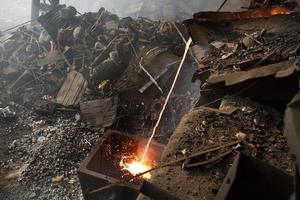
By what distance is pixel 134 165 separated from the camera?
555cm

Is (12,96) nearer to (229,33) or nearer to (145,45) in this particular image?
(145,45)

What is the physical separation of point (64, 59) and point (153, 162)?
19.3 feet

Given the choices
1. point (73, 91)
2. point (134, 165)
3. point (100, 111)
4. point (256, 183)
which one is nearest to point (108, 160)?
point (134, 165)

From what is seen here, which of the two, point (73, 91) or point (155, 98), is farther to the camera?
point (73, 91)

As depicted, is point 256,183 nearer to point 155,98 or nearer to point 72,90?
point 155,98

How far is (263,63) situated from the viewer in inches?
174

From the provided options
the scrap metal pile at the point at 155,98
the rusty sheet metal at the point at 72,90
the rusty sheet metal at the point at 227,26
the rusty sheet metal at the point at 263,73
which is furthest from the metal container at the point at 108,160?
the rusty sheet metal at the point at 72,90

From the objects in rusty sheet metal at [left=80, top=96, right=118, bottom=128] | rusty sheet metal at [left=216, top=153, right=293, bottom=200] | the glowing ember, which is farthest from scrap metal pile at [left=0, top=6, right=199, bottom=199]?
rusty sheet metal at [left=216, top=153, right=293, bottom=200]

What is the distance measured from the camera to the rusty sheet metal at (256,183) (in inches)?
95.0

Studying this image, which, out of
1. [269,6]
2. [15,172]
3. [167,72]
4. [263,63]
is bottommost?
[15,172]

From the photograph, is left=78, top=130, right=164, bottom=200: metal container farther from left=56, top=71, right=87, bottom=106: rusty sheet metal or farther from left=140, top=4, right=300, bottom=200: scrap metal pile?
left=56, top=71, right=87, bottom=106: rusty sheet metal

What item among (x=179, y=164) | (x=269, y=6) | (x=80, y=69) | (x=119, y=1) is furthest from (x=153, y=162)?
(x=119, y=1)

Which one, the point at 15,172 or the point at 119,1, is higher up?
the point at 119,1

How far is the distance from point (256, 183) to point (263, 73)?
1.93 m
